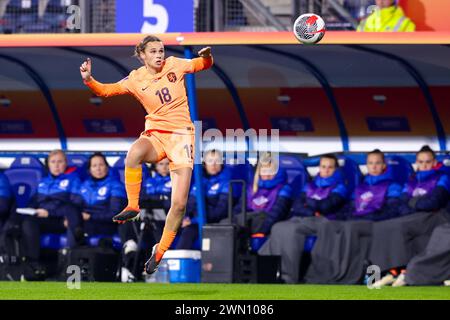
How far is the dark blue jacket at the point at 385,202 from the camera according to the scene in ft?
48.1

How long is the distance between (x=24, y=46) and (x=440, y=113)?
171 inches

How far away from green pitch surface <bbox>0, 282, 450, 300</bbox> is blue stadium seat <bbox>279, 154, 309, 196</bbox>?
183 centimetres

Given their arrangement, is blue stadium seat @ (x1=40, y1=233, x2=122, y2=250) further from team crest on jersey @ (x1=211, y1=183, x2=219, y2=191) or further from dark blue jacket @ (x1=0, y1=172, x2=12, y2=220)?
team crest on jersey @ (x1=211, y1=183, x2=219, y2=191)

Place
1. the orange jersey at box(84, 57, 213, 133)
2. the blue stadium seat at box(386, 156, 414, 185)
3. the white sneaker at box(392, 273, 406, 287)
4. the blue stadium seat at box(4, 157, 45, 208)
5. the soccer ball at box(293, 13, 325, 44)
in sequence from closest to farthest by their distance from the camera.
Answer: the orange jersey at box(84, 57, 213, 133) < the soccer ball at box(293, 13, 325, 44) < the white sneaker at box(392, 273, 406, 287) < the blue stadium seat at box(386, 156, 414, 185) < the blue stadium seat at box(4, 157, 45, 208)

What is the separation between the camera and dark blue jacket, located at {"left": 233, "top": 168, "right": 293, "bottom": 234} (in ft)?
49.0

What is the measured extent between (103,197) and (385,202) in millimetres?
2877

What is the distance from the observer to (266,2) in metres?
16.9

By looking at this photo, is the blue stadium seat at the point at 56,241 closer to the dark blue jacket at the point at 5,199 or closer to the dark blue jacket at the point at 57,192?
the dark blue jacket at the point at 57,192

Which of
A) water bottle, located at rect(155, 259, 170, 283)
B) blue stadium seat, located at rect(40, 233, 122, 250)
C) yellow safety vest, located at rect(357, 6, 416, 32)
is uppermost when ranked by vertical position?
yellow safety vest, located at rect(357, 6, 416, 32)

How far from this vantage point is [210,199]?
15.2 m

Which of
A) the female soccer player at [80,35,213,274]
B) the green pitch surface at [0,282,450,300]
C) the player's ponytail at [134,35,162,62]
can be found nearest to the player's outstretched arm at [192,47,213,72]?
the female soccer player at [80,35,213,274]

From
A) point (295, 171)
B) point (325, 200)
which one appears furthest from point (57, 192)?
point (325, 200)

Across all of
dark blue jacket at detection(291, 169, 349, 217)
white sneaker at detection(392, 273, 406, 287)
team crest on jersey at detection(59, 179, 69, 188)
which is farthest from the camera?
team crest on jersey at detection(59, 179, 69, 188)

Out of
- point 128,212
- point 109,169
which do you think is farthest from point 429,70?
point 128,212
